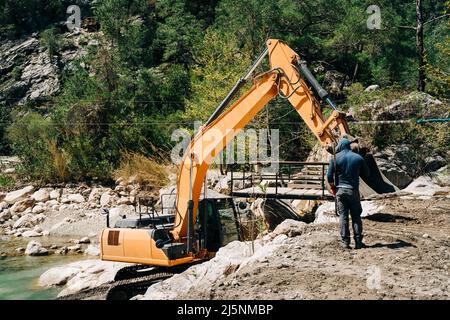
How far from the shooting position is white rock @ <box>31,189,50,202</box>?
26.1 m

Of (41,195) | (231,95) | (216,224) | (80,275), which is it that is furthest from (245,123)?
(41,195)

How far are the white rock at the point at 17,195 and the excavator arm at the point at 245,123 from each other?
17738mm

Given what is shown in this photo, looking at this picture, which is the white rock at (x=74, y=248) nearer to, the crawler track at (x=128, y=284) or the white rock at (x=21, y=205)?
the crawler track at (x=128, y=284)

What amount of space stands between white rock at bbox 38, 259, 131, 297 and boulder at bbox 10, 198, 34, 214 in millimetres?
11827

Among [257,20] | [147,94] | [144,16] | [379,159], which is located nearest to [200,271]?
[379,159]

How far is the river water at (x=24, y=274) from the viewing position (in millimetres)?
12719

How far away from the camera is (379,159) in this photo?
65.6 feet

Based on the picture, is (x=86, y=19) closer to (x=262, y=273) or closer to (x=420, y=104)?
(x=420, y=104)

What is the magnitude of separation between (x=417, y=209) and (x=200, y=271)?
5.43 metres

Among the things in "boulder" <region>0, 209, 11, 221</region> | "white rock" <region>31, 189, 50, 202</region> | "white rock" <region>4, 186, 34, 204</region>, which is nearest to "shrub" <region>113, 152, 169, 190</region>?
"white rock" <region>31, 189, 50, 202</region>

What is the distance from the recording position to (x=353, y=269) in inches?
294

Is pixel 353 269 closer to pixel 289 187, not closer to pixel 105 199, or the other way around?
pixel 289 187

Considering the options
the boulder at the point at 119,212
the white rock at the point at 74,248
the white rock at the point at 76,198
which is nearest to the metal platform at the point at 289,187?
the boulder at the point at 119,212

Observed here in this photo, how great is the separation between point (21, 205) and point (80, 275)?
44.1 feet
